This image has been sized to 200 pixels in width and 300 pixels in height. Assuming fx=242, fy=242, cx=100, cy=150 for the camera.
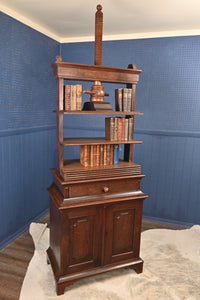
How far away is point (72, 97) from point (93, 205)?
1.00 metres

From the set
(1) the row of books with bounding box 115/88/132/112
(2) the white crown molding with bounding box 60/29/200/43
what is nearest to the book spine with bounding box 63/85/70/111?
(1) the row of books with bounding box 115/88/132/112

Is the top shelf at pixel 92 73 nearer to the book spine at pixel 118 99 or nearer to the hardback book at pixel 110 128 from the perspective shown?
the book spine at pixel 118 99

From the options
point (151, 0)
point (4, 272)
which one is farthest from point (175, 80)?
point (4, 272)

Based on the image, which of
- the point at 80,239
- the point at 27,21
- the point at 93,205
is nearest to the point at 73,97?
the point at 93,205

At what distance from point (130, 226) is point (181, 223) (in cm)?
151

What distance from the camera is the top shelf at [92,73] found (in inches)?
82.6

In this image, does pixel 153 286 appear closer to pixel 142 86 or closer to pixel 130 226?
pixel 130 226

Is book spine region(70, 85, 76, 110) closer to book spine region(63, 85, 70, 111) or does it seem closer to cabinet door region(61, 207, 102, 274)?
book spine region(63, 85, 70, 111)

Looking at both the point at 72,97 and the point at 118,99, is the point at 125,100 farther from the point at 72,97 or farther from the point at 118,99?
the point at 72,97

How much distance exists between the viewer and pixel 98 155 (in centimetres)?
237

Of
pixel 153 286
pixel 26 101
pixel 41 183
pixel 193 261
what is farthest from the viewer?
pixel 41 183

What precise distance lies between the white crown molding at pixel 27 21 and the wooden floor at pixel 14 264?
2.69 m

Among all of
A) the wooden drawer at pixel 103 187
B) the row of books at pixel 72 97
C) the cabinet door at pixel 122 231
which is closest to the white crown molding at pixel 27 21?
the row of books at pixel 72 97

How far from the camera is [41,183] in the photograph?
3643 mm
